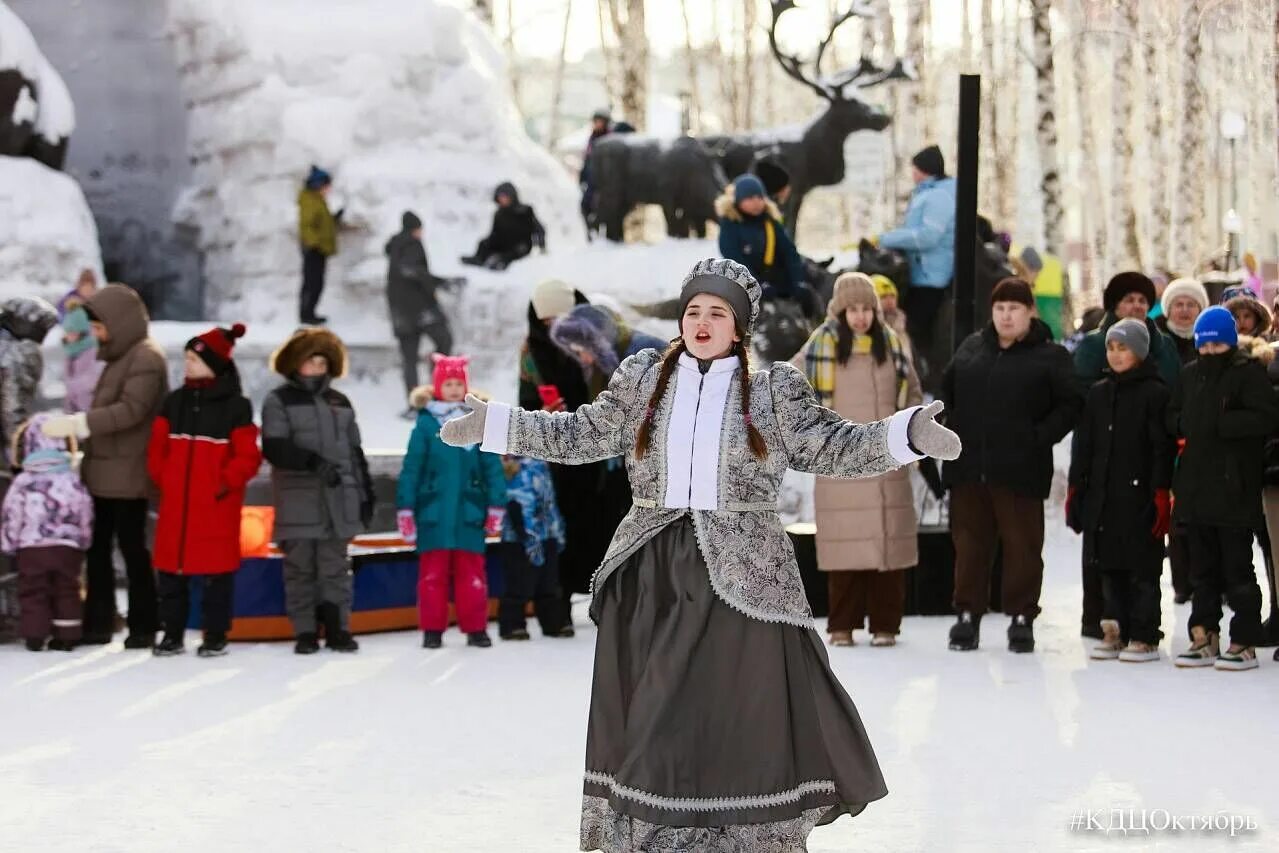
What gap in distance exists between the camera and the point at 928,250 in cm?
1145

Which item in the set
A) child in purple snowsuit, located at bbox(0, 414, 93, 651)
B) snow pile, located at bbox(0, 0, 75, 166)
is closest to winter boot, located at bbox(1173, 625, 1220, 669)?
child in purple snowsuit, located at bbox(0, 414, 93, 651)

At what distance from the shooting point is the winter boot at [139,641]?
8.53 m

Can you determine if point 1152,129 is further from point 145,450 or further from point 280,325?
point 145,450

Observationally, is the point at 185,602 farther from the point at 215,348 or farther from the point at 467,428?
the point at 467,428

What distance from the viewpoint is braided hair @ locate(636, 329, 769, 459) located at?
184 inches

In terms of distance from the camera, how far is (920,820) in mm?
5184

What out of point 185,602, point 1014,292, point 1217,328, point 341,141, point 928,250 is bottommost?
point 185,602

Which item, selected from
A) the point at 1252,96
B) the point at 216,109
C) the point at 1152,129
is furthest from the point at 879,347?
the point at 1252,96

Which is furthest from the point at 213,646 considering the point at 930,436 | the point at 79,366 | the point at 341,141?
the point at 341,141

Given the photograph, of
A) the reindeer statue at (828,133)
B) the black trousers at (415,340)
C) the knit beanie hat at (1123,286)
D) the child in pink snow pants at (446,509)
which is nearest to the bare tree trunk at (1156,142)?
the reindeer statue at (828,133)

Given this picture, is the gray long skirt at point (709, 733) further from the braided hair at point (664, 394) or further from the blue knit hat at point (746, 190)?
the blue knit hat at point (746, 190)

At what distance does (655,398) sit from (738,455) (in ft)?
0.83

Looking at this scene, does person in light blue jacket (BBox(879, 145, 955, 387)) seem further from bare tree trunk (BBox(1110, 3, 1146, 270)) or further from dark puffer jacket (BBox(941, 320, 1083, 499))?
bare tree trunk (BBox(1110, 3, 1146, 270))

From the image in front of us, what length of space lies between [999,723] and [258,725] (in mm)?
2541
